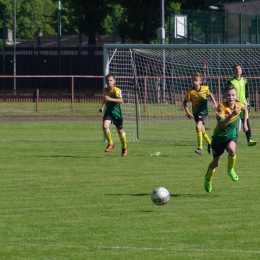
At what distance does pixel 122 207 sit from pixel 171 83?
18.8m

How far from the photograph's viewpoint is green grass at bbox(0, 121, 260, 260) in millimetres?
8648

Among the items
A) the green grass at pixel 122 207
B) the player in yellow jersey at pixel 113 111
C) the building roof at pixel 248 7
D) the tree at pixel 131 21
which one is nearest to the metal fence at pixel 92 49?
the tree at pixel 131 21

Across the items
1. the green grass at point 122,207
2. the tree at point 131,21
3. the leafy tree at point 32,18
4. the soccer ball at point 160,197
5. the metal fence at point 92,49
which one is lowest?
the green grass at point 122,207

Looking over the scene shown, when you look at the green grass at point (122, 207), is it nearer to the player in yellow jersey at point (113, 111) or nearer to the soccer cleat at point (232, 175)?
the soccer cleat at point (232, 175)

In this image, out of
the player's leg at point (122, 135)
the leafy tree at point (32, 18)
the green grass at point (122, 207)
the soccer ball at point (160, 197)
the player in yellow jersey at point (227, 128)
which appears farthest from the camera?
the leafy tree at point (32, 18)

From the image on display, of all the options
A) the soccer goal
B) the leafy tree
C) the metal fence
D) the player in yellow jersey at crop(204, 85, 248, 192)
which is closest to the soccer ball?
the player in yellow jersey at crop(204, 85, 248, 192)

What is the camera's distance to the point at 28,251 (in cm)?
855

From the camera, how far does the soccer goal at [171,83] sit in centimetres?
2516

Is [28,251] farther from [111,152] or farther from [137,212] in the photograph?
[111,152]

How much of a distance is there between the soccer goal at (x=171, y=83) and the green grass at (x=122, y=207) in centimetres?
543

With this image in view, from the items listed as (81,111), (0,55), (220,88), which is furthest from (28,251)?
(0,55)

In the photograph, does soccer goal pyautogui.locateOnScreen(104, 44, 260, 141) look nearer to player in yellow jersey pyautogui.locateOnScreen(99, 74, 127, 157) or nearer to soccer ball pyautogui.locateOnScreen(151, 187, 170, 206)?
player in yellow jersey pyautogui.locateOnScreen(99, 74, 127, 157)

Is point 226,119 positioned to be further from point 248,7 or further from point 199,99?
point 248,7

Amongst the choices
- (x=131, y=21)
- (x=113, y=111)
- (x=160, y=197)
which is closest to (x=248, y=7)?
(x=131, y=21)
